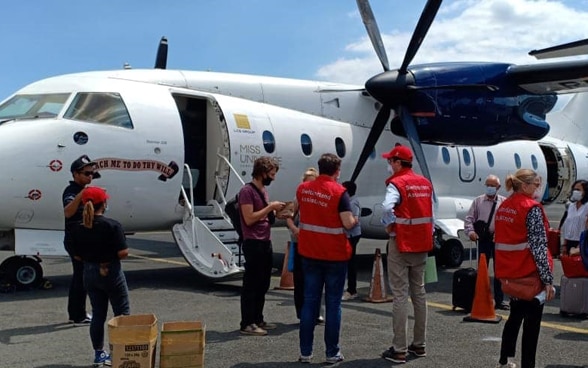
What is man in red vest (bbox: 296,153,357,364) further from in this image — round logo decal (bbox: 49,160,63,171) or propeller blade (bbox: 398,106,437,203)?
propeller blade (bbox: 398,106,437,203)

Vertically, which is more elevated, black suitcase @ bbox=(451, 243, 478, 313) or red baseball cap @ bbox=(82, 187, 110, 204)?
red baseball cap @ bbox=(82, 187, 110, 204)

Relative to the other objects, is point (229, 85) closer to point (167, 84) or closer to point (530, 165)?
point (167, 84)

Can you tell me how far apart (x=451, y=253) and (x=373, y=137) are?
3.07 m

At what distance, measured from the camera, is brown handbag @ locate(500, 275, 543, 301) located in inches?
203

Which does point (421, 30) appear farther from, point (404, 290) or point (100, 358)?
point (100, 358)

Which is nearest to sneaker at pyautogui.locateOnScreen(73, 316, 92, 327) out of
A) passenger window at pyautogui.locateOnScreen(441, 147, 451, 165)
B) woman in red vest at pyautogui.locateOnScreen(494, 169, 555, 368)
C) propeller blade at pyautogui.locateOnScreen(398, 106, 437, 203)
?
woman in red vest at pyautogui.locateOnScreen(494, 169, 555, 368)

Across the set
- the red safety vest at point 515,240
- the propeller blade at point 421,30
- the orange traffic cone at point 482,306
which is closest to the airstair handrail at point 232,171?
the propeller blade at point 421,30

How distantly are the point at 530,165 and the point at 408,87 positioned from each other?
597 centimetres

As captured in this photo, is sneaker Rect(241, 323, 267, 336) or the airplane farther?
the airplane

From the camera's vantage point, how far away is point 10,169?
29.0 ft

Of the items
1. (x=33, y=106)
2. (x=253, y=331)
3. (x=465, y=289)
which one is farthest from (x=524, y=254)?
(x=33, y=106)

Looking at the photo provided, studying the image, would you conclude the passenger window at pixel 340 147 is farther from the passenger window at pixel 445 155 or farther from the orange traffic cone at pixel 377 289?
the orange traffic cone at pixel 377 289

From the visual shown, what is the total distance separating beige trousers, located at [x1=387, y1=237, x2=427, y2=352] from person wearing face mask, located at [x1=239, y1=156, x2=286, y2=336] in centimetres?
138

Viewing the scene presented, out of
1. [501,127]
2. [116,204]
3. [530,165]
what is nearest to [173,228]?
[116,204]
